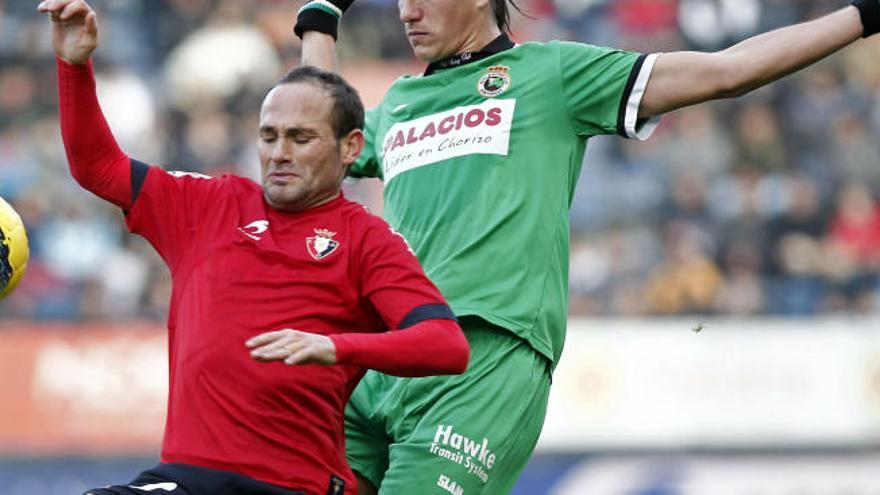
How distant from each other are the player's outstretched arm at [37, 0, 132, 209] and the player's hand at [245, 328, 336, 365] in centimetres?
89

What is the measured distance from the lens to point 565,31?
56.1ft

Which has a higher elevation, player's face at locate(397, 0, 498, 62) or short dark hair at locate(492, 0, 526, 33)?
short dark hair at locate(492, 0, 526, 33)

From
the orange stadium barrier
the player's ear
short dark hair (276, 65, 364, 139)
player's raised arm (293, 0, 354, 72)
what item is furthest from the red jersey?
the orange stadium barrier

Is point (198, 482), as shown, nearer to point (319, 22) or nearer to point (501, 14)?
point (501, 14)

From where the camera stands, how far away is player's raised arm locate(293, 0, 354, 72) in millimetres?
6754

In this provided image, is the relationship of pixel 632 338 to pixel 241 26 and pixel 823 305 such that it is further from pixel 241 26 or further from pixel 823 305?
pixel 241 26

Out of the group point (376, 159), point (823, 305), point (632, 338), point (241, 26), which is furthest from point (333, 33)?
point (241, 26)

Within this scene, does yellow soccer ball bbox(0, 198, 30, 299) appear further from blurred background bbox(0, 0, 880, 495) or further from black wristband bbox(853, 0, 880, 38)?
blurred background bbox(0, 0, 880, 495)

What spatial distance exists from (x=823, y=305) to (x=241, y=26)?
19.8 ft

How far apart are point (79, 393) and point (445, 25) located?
8449 millimetres

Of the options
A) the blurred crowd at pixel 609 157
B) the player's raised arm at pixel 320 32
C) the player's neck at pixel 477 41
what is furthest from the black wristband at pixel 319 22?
the blurred crowd at pixel 609 157

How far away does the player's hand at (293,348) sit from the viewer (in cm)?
457

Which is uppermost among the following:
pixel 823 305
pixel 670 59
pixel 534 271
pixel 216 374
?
pixel 823 305

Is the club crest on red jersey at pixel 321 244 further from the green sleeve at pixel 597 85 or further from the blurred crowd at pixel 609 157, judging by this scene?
the blurred crowd at pixel 609 157
